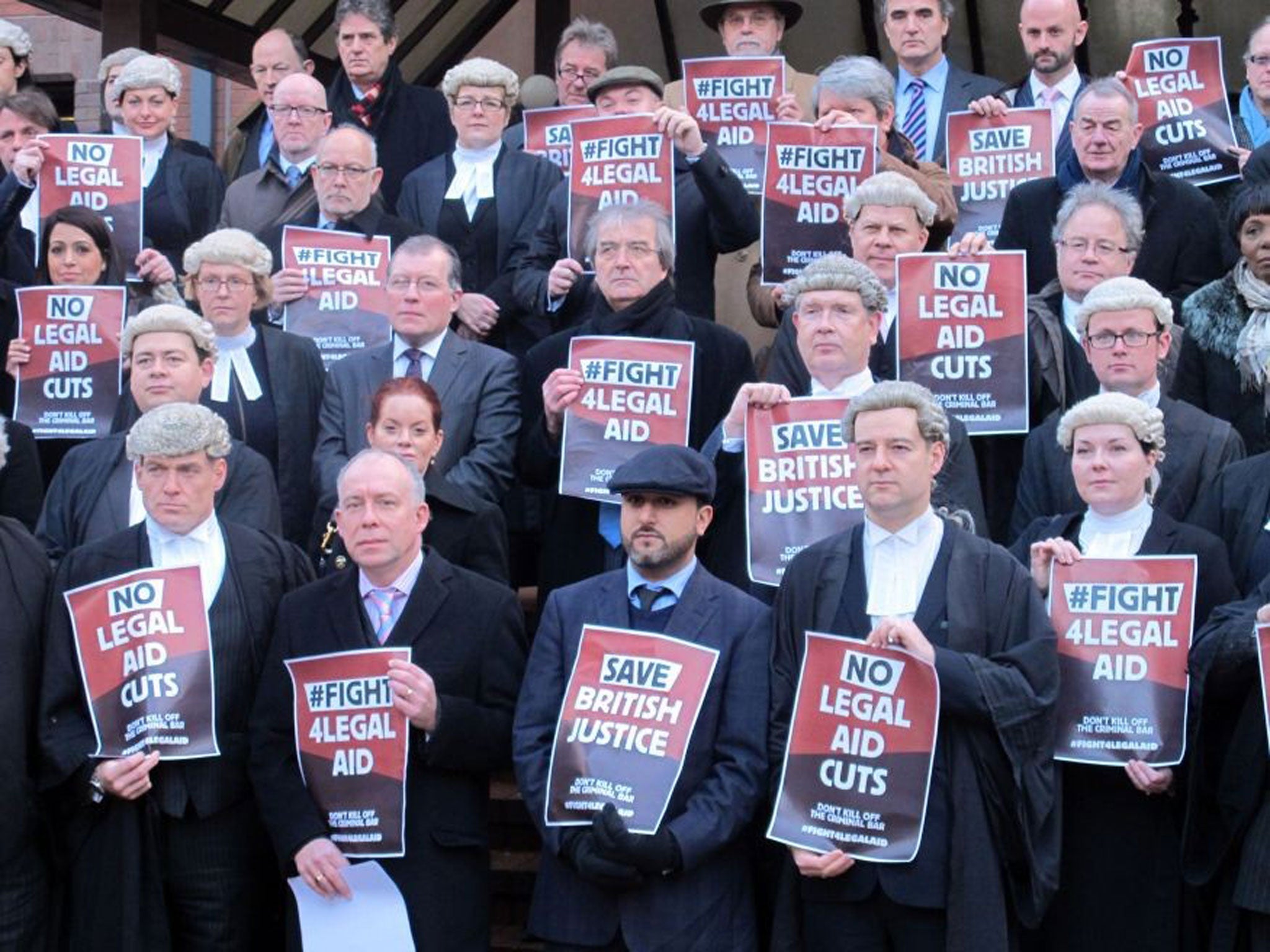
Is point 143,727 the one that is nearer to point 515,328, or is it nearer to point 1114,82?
point 515,328

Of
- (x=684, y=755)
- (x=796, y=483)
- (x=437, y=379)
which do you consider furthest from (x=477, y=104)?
(x=684, y=755)

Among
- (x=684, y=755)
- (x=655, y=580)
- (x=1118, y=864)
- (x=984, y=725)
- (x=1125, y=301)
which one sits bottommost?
(x=1118, y=864)

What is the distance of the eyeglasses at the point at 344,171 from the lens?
9.50 meters

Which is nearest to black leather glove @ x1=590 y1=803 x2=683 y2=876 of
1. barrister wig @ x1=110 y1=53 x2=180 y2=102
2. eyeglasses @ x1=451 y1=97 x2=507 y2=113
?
eyeglasses @ x1=451 y1=97 x2=507 y2=113

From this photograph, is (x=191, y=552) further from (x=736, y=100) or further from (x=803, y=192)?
(x=736, y=100)

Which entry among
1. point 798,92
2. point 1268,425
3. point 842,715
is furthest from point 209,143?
point 842,715

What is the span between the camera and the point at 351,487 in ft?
22.4

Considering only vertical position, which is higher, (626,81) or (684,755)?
(626,81)

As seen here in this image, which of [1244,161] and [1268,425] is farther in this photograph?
[1244,161]

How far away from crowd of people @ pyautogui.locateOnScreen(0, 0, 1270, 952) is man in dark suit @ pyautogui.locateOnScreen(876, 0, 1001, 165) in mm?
1436

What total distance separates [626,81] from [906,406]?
3.57 m

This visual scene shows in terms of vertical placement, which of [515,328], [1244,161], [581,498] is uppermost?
[1244,161]

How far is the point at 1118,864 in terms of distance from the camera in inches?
262

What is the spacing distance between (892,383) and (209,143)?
13.0 m
